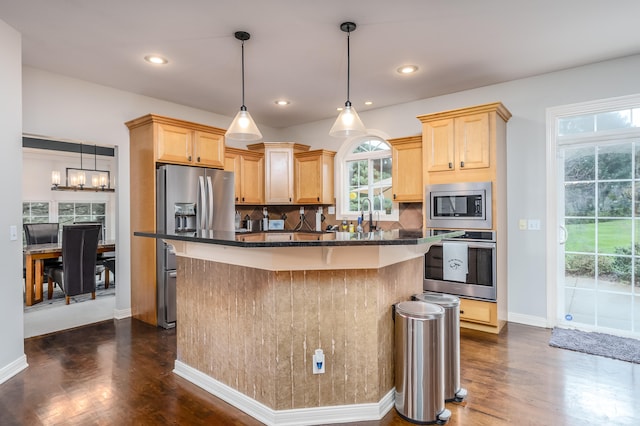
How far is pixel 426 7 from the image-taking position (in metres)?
2.63

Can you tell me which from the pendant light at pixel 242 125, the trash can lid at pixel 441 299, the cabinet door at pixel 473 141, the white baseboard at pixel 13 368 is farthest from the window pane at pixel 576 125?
the white baseboard at pixel 13 368

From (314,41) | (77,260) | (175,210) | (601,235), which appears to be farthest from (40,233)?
(601,235)

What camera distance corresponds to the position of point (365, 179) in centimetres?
539

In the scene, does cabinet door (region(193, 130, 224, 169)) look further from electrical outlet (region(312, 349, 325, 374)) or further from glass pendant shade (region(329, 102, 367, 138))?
electrical outlet (region(312, 349, 325, 374))

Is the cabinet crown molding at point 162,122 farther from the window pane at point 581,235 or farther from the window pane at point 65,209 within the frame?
the window pane at point 65,209

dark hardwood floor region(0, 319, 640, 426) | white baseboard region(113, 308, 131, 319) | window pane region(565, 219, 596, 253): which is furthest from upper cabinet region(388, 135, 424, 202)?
white baseboard region(113, 308, 131, 319)

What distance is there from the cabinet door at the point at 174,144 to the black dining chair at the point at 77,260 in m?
1.72

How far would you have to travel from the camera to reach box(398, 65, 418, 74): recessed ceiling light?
12.1 feet

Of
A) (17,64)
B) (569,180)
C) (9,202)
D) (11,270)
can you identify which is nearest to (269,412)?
(11,270)

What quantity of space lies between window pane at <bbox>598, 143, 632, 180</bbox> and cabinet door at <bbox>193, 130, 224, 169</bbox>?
4297 millimetres

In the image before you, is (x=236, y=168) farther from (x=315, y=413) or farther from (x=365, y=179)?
(x=315, y=413)

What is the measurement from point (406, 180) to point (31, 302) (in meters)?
5.21

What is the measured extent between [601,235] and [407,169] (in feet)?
6.96

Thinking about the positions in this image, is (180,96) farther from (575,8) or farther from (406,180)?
(575,8)
